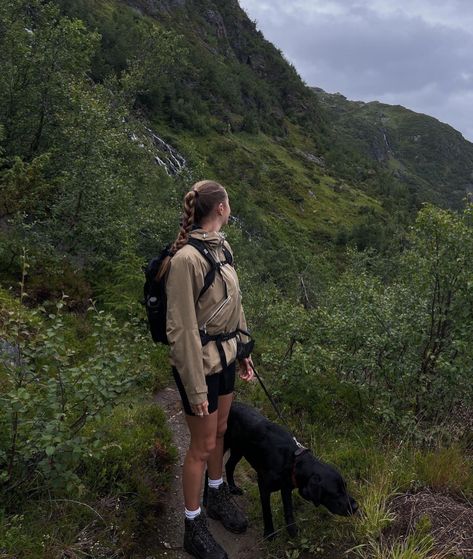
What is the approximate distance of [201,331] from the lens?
11.4ft

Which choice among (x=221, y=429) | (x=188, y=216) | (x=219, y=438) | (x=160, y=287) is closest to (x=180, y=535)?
(x=219, y=438)

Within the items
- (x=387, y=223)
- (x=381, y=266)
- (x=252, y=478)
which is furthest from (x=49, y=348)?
(x=387, y=223)

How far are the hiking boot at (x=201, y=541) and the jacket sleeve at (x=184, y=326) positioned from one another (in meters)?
1.16

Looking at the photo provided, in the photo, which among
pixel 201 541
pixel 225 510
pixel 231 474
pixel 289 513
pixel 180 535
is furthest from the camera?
pixel 231 474

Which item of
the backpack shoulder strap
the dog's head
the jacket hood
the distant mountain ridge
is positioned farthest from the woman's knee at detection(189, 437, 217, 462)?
the distant mountain ridge

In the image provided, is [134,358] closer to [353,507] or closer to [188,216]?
[188,216]

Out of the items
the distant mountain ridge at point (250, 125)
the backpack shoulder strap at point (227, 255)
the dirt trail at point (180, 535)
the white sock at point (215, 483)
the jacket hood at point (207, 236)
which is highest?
the distant mountain ridge at point (250, 125)

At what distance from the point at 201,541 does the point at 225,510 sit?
548mm

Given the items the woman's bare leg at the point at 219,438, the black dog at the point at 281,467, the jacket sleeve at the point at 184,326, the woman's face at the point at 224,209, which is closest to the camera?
the jacket sleeve at the point at 184,326

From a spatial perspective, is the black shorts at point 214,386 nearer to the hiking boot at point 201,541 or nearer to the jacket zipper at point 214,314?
the jacket zipper at point 214,314

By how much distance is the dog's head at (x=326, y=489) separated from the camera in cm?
381

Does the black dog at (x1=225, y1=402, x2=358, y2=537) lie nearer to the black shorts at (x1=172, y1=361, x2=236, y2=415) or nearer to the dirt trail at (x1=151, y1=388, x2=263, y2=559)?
the dirt trail at (x1=151, y1=388, x2=263, y2=559)

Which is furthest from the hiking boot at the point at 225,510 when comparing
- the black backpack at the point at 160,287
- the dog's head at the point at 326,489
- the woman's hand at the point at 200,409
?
the black backpack at the point at 160,287

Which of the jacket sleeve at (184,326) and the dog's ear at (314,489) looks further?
the dog's ear at (314,489)
